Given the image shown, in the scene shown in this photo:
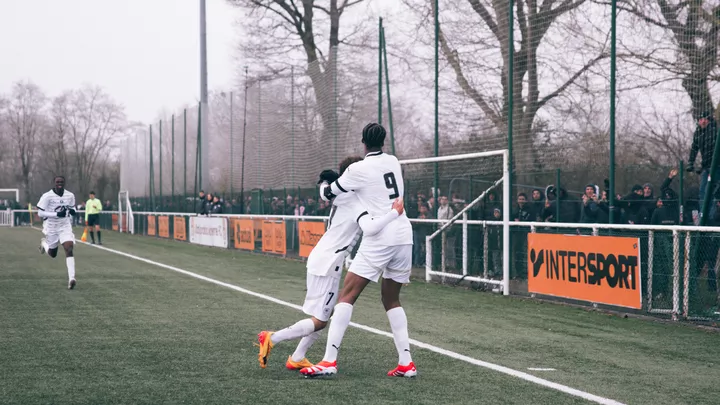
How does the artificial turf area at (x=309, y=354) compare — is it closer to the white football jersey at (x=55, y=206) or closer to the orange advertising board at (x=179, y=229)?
the white football jersey at (x=55, y=206)

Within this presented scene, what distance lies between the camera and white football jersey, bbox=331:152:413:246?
7070 millimetres

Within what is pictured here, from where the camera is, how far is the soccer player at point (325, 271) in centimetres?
718

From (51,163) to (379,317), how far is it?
80534mm

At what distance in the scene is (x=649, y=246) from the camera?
11922mm

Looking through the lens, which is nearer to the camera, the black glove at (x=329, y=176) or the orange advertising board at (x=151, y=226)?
the black glove at (x=329, y=176)

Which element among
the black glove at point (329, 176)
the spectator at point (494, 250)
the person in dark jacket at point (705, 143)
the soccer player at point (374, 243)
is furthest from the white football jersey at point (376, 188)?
the spectator at point (494, 250)

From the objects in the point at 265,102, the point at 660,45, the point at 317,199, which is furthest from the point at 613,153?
the point at 265,102

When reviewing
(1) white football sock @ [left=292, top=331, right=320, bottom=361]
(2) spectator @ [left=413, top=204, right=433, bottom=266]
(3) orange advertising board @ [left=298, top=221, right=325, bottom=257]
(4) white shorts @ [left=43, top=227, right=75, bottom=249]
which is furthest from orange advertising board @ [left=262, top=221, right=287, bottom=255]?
(1) white football sock @ [left=292, top=331, right=320, bottom=361]

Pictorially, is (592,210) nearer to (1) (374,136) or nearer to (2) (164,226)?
(1) (374,136)

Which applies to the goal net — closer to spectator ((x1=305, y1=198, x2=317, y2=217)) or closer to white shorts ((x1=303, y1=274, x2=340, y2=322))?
spectator ((x1=305, y1=198, x2=317, y2=217))

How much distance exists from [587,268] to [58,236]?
373 inches

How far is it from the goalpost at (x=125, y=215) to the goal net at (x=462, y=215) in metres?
32.1

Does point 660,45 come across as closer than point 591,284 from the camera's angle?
No

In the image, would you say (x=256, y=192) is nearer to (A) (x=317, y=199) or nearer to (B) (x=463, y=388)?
(A) (x=317, y=199)
